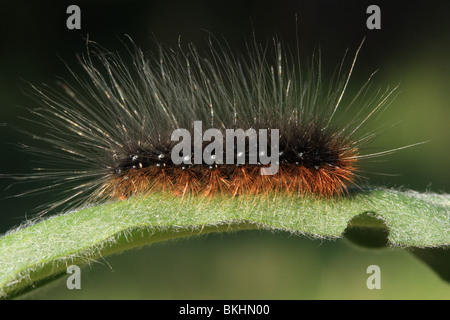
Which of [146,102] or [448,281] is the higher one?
[146,102]

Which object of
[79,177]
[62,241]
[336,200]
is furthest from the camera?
[79,177]

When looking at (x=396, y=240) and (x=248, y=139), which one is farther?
(x=248, y=139)

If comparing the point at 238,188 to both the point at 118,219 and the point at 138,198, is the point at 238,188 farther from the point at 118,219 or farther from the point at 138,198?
the point at 118,219

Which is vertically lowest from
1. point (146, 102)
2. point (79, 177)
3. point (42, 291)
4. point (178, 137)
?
point (42, 291)

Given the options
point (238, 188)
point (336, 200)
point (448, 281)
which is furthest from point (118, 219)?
point (448, 281)

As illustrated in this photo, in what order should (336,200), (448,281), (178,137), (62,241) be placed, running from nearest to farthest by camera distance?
(62,241)
(448,281)
(336,200)
(178,137)

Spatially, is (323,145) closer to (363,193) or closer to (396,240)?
(363,193)

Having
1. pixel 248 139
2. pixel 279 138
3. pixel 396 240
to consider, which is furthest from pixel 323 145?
pixel 396 240
